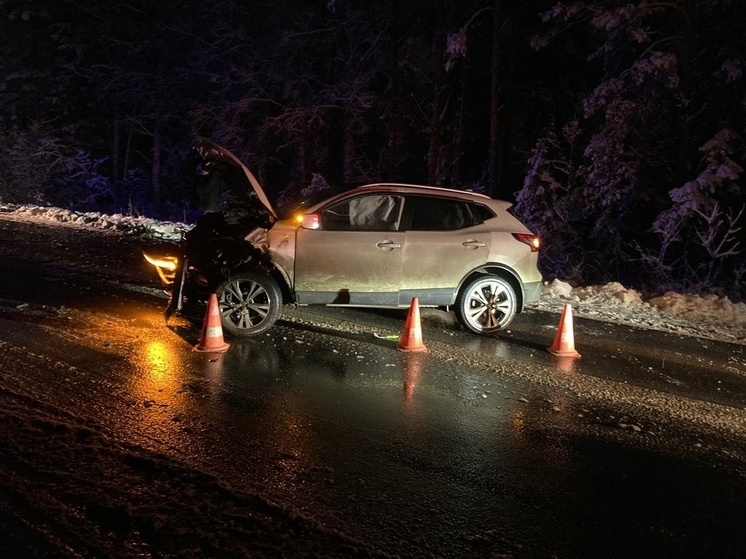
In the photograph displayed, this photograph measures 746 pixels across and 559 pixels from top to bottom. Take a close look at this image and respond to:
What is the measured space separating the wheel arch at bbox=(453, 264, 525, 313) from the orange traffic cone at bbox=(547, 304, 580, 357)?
774 millimetres

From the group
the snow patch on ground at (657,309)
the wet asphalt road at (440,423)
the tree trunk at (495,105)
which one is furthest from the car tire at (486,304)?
the tree trunk at (495,105)

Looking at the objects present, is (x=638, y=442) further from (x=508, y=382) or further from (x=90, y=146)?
(x=90, y=146)

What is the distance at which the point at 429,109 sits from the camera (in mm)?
24719

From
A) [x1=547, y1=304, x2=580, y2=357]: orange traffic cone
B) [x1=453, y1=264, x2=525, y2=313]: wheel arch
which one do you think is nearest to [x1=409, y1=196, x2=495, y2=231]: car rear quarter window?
[x1=453, y1=264, x2=525, y2=313]: wheel arch

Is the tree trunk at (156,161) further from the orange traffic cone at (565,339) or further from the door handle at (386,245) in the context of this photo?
the orange traffic cone at (565,339)

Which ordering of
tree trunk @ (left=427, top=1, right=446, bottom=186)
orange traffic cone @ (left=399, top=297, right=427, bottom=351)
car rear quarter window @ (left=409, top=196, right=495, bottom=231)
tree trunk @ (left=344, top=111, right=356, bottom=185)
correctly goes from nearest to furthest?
1. orange traffic cone @ (left=399, top=297, right=427, bottom=351)
2. car rear quarter window @ (left=409, top=196, right=495, bottom=231)
3. tree trunk @ (left=427, top=1, right=446, bottom=186)
4. tree trunk @ (left=344, top=111, right=356, bottom=185)

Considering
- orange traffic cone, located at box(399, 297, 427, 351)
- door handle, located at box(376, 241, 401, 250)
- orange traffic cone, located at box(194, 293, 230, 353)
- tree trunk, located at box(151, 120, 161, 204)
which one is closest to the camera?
orange traffic cone, located at box(194, 293, 230, 353)

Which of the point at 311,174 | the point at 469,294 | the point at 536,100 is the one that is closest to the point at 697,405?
the point at 469,294

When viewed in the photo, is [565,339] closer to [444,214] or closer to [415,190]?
[444,214]

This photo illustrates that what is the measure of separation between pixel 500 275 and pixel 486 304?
16.1 inches

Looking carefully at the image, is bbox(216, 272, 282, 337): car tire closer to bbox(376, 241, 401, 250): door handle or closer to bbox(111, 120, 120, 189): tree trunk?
bbox(376, 241, 401, 250): door handle

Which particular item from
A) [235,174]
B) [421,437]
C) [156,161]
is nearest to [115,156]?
[156,161]

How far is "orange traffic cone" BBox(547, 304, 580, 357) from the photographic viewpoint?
7035 mm

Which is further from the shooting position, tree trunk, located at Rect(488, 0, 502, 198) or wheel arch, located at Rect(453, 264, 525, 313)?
tree trunk, located at Rect(488, 0, 502, 198)
